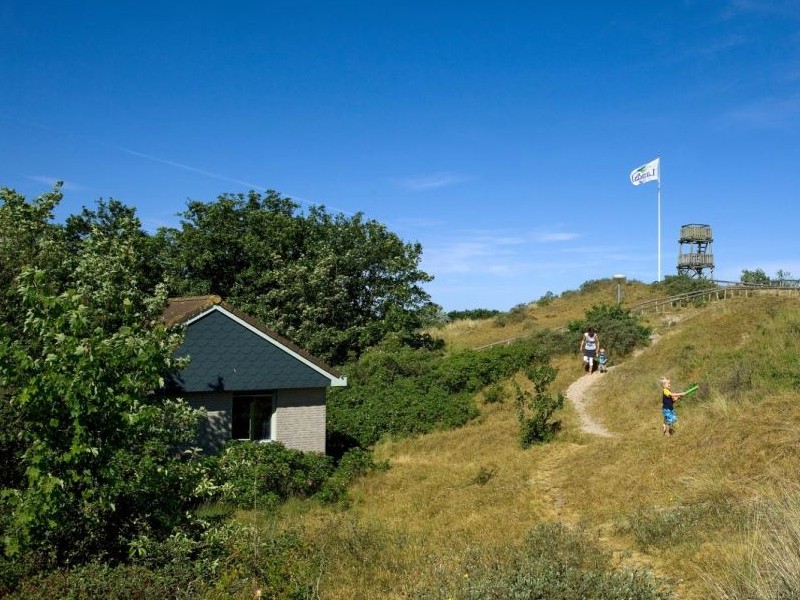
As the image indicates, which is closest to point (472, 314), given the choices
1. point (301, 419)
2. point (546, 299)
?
point (546, 299)

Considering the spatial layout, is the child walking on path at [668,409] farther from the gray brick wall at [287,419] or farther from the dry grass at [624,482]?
the gray brick wall at [287,419]

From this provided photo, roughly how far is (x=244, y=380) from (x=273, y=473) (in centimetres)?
294

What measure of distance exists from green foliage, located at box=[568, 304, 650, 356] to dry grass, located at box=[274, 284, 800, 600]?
3.40 m

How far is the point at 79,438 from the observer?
764 centimetres

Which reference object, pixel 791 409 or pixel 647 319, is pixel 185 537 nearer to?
pixel 791 409

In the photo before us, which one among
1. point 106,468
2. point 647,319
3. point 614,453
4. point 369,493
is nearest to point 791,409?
point 614,453

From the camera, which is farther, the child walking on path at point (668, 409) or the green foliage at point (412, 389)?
the green foliage at point (412, 389)

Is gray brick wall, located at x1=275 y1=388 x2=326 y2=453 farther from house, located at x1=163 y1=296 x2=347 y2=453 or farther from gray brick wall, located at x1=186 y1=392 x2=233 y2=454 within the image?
gray brick wall, located at x1=186 y1=392 x2=233 y2=454

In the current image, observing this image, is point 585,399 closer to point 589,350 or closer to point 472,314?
point 589,350

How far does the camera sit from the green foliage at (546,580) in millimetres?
6608

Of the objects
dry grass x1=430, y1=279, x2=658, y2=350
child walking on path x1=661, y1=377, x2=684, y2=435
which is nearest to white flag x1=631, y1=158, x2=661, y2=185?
dry grass x1=430, y1=279, x2=658, y2=350

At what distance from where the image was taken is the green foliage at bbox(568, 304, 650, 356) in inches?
1174

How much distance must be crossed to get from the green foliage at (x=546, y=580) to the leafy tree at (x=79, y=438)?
4205 mm

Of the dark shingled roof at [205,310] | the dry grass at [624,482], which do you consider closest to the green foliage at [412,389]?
the dry grass at [624,482]
